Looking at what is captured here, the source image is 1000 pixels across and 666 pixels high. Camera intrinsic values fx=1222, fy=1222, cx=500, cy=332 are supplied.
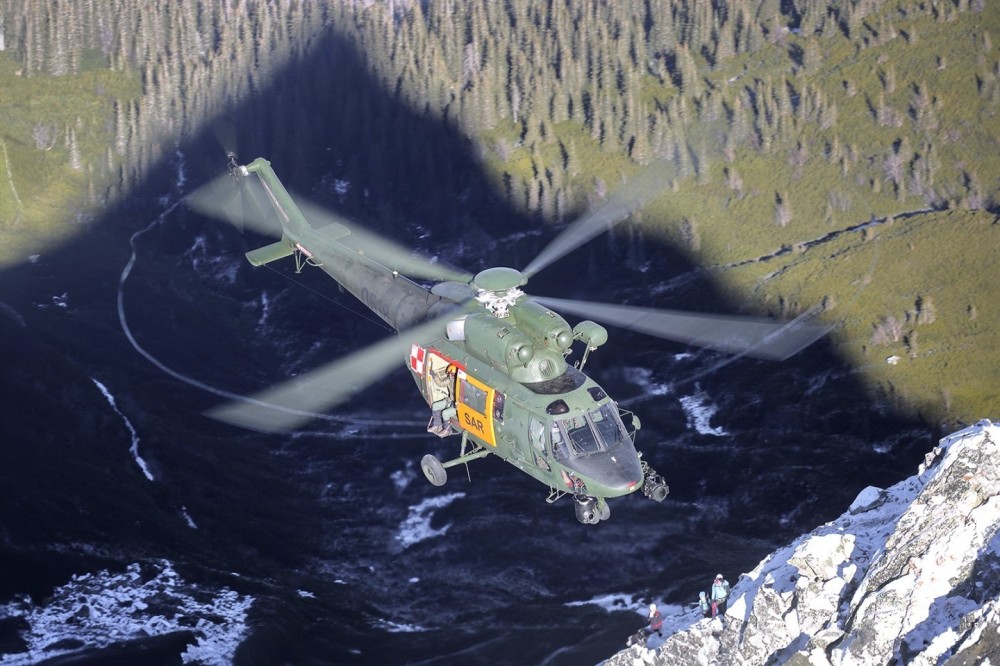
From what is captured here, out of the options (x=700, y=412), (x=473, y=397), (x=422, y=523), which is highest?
(x=473, y=397)

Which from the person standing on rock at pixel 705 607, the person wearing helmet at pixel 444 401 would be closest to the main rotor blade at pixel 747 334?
the person wearing helmet at pixel 444 401

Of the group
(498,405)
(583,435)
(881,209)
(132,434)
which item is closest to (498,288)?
(498,405)

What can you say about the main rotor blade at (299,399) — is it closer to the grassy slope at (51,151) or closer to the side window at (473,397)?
the side window at (473,397)

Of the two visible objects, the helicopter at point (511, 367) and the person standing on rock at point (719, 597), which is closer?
the helicopter at point (511, 367)

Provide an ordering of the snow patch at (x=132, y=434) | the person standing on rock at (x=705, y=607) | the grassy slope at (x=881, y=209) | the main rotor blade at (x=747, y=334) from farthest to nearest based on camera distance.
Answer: the main rotor blade at (x=747, y=334), the grassy slope at (x=881, y=209), the snow patch at (x=132, y=434), the person standing on rock at (x=705, y=607)

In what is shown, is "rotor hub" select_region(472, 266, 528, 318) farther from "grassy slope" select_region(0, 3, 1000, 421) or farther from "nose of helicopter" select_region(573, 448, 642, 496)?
"grassy slope" select_region(0, 3, 1000, 421)

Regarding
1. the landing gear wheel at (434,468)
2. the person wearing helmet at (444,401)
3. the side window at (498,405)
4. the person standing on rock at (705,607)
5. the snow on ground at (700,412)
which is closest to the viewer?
the side window at (498,405)

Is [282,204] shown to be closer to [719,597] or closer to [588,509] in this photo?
[588,509]

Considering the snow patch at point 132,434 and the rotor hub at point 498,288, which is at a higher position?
the rotor hub at point 498,288
